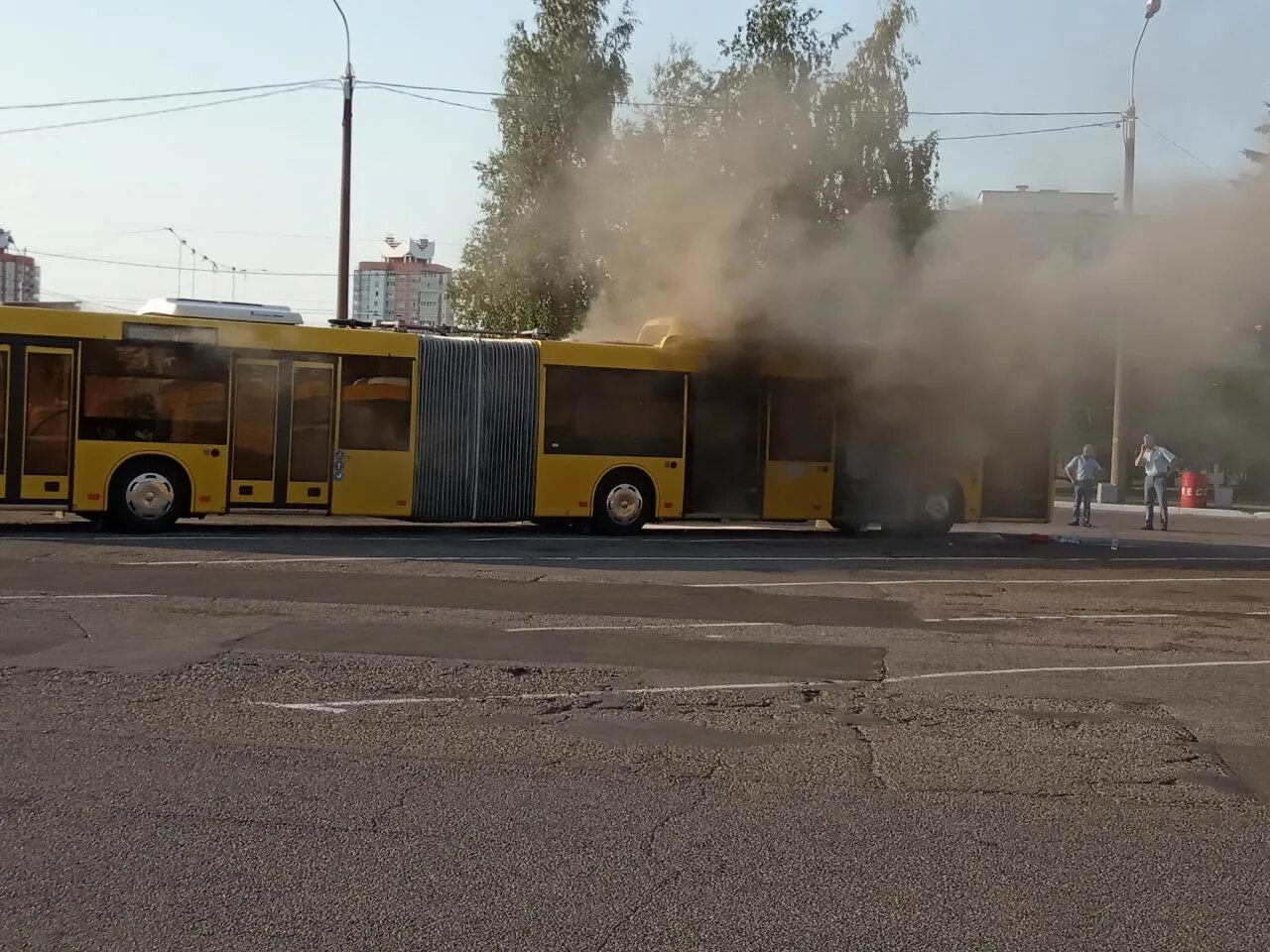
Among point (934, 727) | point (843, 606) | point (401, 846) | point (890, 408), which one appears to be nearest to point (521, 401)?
point (890, 408)

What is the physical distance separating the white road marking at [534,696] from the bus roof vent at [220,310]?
10533mm

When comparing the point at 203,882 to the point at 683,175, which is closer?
the point at 203,882

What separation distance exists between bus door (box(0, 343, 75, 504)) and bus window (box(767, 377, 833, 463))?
372 inches

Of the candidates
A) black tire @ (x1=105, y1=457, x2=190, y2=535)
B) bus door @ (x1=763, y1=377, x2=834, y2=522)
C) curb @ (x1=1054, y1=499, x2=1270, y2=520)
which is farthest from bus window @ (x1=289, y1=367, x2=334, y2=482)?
curb @ (x1=1054, y1=499, x2=1270, y2=520)

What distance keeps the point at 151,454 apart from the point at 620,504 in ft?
20.5

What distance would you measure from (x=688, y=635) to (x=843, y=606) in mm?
2395

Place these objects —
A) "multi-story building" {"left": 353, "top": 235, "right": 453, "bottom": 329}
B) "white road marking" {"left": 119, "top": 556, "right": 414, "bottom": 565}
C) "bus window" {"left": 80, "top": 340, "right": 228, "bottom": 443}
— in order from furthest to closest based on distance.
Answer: "multi-story building" {"left": 353, "top": 235, "right": 453, "bottom": 329}, "bus window" {"left": 80, "top": 340, "right": 228, "bottom": 443}, "white road marking" {"left": 119, "top": 556, "right": 414, "bottom": 565}

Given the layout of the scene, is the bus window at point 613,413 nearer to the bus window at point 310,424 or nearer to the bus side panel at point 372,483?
the bus side panel at point 372,483

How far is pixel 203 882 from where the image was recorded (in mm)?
4574

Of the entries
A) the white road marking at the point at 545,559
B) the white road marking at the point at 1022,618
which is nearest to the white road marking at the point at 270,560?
the white road marking at the point at 545,559

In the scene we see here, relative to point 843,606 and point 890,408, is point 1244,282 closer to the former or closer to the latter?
point 890,408

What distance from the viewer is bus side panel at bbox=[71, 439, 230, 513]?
15992mm

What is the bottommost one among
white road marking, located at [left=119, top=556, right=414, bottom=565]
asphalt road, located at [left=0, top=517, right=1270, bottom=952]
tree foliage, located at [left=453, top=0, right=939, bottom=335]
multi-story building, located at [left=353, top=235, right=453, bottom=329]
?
asphalt road, located at [left=0, top=517, right=1270, bottom=952]

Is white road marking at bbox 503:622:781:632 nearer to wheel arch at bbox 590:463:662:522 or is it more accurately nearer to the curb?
wheel arch at bbox 590:463:662:522
